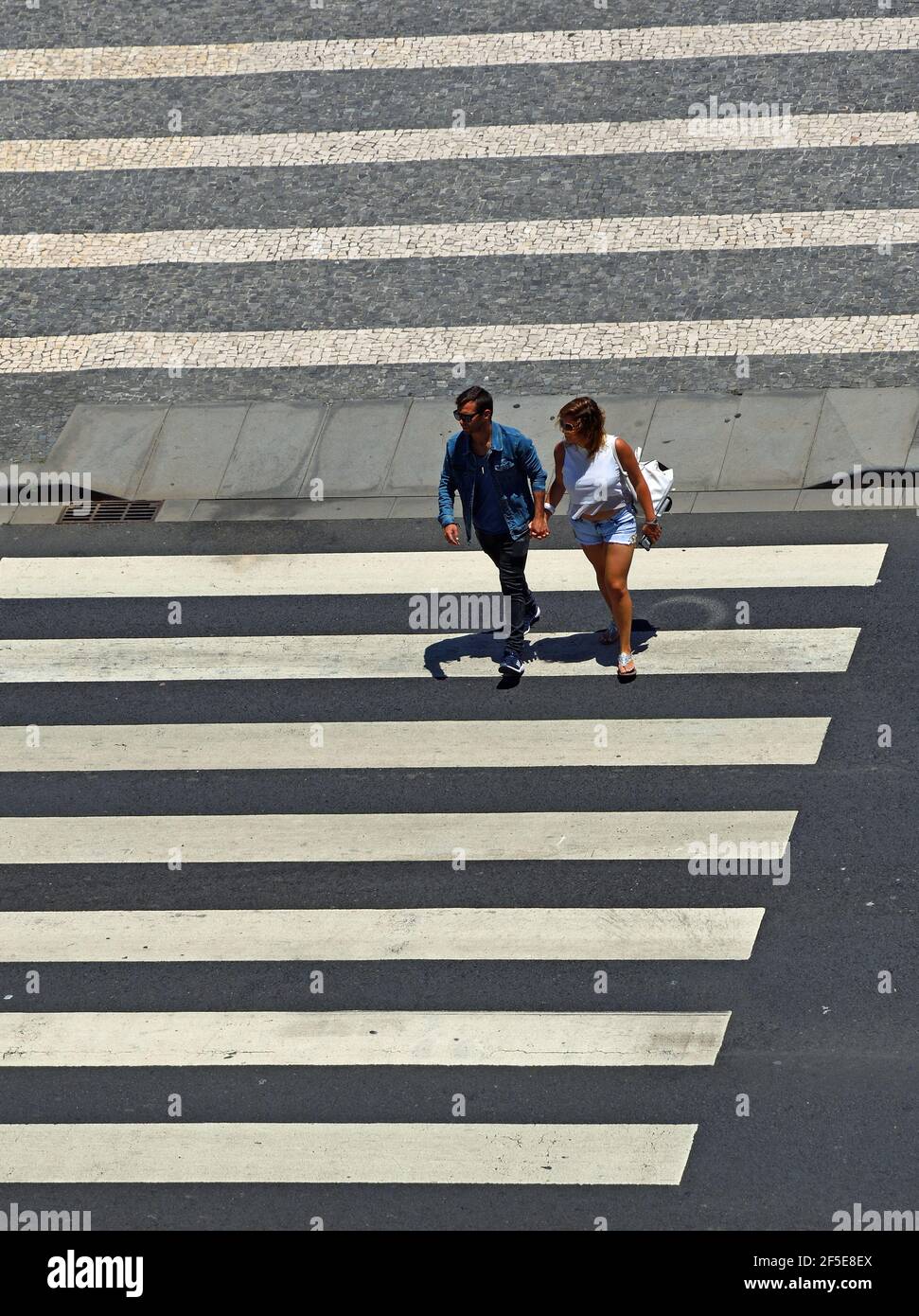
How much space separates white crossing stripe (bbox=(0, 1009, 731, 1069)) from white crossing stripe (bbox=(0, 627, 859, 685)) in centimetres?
288

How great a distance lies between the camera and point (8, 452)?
1352 cm

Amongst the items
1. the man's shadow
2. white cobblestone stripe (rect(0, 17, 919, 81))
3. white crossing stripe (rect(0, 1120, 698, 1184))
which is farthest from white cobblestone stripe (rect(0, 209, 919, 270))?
white crossing stripe (rect(0, 1120, 698, 1184))

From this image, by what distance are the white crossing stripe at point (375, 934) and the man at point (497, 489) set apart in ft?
7.69

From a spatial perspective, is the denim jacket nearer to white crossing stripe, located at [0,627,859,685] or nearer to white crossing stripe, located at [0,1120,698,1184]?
white crossing stripe, located at [0,627,859,685]

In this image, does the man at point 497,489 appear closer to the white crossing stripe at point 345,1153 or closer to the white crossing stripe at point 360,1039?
the white crossing stripe at point 360,1039

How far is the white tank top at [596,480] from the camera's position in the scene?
394 inches

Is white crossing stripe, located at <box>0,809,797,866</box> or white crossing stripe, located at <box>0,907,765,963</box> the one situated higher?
white crossing stripe, located at <box>0,809,797,866</box>

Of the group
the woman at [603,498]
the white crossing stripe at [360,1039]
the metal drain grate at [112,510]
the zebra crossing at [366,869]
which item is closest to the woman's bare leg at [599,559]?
the woman at [603,498]

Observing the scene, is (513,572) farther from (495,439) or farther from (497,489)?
(495,439)

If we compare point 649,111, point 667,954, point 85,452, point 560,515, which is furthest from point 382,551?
point 649,111

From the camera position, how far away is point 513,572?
10445mm

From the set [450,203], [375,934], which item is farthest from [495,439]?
[450,203]

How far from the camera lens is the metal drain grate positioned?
12.7 meters
